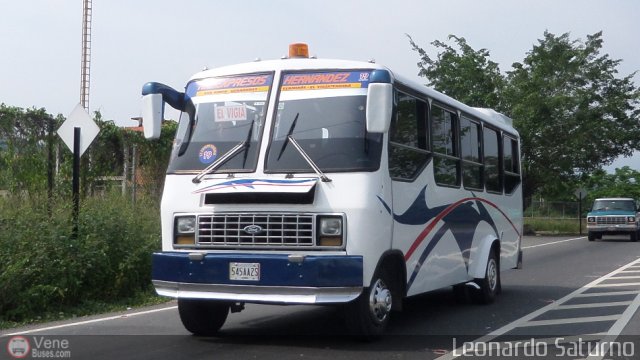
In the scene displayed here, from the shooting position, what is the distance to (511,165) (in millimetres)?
13891

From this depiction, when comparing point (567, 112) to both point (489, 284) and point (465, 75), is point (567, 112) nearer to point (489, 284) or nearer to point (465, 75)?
point (465, 75)

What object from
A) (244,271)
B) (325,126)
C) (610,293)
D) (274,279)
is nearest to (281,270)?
(274,279)

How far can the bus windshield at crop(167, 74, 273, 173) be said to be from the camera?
8.30m

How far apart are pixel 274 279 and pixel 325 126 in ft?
5.41

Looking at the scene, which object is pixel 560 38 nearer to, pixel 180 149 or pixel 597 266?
pixel 597 266

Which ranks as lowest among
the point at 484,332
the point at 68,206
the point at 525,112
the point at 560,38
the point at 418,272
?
the point at 484,332

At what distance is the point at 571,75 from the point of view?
134ft

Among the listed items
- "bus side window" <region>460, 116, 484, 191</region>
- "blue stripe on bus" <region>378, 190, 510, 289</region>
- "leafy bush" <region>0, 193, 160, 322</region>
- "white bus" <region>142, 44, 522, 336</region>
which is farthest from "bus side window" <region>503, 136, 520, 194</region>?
"leafy bush" <region>0, 193, 160, 322</region>

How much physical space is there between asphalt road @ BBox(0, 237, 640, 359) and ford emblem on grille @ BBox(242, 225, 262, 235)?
3.93 feet

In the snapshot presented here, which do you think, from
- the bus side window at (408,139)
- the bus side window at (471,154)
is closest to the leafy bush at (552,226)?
the bus side window at (471,154)

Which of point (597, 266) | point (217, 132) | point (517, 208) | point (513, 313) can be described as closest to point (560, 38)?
point (597, 266)

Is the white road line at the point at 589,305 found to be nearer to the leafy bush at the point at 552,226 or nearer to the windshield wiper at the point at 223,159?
the windshield wiper at the point at 223,159

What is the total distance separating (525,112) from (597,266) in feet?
64.7

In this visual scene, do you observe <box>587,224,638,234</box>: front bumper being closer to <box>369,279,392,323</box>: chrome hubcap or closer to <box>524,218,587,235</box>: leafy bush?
<box>524,218,587,235</box>: leafy bush
